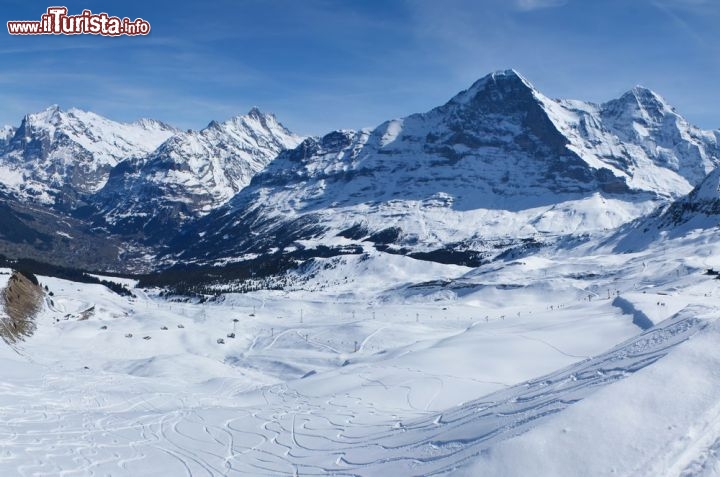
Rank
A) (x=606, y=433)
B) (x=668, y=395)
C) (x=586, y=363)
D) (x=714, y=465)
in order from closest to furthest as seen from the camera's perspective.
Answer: (x=714, y=465) < (x=606, y=433) < (x=668, y=395) < (x=586, y=363)

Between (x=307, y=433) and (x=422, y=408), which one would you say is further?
(x=422, y=408)

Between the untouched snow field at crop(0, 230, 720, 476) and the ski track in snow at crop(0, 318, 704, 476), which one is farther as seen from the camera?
the ski track in snow at crop(0, 318, 704, 476)

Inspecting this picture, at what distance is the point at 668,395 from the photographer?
58.0ft

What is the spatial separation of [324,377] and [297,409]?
13.0 meters

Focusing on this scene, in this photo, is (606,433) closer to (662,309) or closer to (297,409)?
(297,409)

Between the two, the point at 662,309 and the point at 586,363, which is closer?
the point at 586,363

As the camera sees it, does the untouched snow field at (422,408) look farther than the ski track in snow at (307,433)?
No

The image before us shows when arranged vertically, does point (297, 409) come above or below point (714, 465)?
below

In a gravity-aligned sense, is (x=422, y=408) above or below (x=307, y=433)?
above

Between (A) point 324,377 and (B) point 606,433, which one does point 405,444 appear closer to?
(B) point 606,433

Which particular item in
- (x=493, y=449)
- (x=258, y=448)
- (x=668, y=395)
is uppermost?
(x=668, y=395)

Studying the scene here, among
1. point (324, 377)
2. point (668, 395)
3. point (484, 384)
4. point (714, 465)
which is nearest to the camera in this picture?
point (714, 465)

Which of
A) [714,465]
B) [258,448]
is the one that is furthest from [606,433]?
[258,448]

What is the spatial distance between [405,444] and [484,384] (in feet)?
69.0
